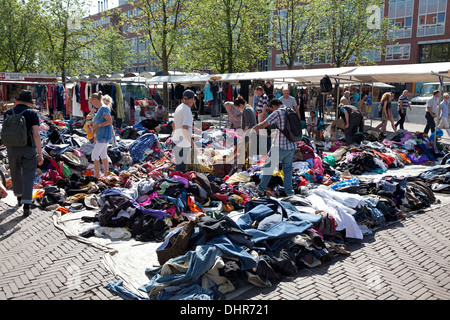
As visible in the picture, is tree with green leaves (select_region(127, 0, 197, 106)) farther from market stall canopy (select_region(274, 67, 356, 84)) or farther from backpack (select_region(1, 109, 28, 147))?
backpack (select_region(1, 109, 28, 147))

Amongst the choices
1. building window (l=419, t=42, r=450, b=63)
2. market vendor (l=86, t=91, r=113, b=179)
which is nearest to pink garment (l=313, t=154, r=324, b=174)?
market vendor (l=86, t=91, r=113, b=179)

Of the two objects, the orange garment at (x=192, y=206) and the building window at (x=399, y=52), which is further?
the building window at (x=399, y=52)

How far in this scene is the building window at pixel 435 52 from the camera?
132 ft

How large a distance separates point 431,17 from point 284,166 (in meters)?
43.7

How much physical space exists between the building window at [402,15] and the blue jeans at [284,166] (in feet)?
141

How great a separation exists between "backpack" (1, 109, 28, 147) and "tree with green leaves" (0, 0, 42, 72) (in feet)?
97.2

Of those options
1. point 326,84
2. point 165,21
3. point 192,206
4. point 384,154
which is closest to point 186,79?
point 165,21

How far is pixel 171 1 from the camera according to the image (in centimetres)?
2473

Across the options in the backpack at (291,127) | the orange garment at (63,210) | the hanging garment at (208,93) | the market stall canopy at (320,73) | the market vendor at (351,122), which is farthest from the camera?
the hanging garment at (208,93)

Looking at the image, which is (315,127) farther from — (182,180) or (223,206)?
(182,180)

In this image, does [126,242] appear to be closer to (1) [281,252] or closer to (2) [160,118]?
(1) [281,252]

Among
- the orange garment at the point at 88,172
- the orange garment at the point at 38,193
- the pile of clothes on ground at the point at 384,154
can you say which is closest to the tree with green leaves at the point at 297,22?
the pile of clothes on ground at the point at 384,154

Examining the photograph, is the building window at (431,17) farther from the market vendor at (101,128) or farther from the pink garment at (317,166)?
the market vendor at (101,128)
